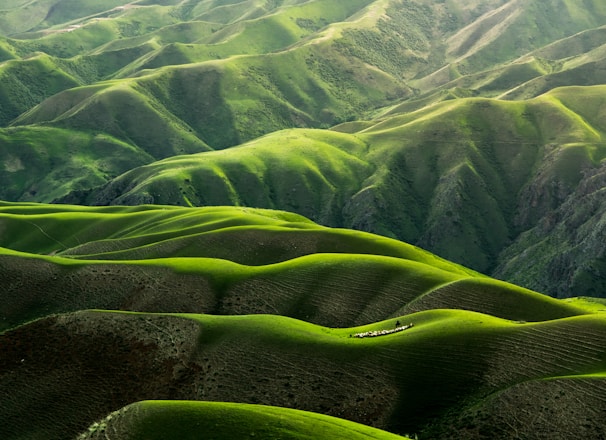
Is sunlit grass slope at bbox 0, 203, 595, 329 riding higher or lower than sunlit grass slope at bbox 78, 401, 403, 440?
lower

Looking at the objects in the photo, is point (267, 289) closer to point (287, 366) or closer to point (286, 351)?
point (286, 351)

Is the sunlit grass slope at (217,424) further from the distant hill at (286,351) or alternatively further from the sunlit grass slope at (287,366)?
the sunlit grass slope at (287,366)

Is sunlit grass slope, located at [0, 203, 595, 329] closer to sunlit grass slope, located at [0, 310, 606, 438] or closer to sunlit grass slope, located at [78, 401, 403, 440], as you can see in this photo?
sunlit grass slope, located at [0, 310, 606, 438]

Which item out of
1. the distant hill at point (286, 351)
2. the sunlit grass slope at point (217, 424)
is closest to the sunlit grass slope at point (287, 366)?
the distant hill at point (286, 351)

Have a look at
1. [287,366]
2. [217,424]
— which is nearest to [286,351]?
[287,366]

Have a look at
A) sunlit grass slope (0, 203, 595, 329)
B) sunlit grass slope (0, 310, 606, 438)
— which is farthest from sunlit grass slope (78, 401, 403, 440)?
sunlit grass slope (0, 203, 595, 329)

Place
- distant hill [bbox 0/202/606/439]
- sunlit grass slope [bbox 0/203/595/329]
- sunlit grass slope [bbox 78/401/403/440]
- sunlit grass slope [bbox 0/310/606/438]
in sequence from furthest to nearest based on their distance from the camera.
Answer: sunlit grass slope [bbox 0/203/595/329], sunlit grass slope [bbox 0/310/606/438], distant hill [bbox 0/202/606/439], sunlit grass slope [bbox 78/401/403/440]
